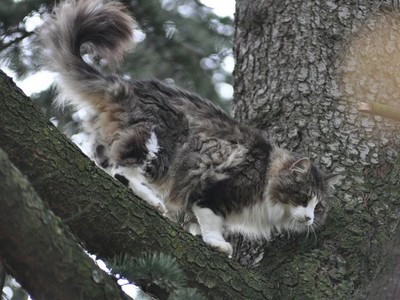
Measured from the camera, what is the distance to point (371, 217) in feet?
11.4

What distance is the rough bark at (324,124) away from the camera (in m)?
3.28

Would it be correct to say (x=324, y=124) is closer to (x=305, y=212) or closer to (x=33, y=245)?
(x=305, y=212)

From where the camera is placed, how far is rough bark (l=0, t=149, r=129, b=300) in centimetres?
182

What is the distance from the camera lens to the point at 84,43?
4051 mm

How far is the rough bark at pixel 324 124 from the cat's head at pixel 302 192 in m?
0.08

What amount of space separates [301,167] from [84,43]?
4.58 feet

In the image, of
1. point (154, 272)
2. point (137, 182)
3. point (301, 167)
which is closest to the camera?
point (154, 272)

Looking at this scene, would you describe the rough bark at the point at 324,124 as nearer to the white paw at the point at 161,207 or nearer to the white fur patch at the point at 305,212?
the white fur patch at the point at 305,212

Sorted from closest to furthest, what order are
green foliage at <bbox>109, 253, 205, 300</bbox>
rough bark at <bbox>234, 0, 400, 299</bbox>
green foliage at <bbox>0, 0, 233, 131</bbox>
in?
1. green foliage at <bbox>109, 253, 205, 300</bbox>
2. rough bark at <bbox>234, 0, 400, 299</bbox>
3. green foliage at <bbox>0, 0, 233, 131</bbox>

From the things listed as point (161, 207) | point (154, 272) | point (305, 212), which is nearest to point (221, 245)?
point (161, 207)

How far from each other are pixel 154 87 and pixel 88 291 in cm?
220

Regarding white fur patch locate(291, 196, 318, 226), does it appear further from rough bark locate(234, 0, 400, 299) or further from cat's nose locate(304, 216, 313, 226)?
→ rough bark locate(234, 0, 400, 299)

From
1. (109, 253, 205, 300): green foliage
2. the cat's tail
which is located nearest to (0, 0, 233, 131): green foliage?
the cat's tail

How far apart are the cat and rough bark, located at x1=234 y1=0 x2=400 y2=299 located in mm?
165
